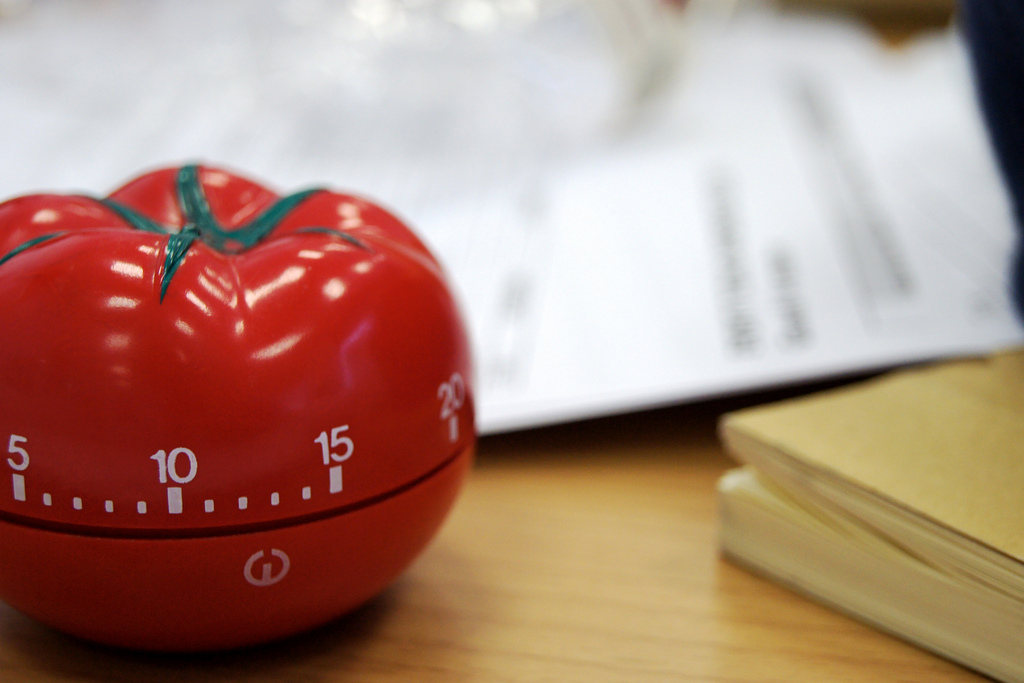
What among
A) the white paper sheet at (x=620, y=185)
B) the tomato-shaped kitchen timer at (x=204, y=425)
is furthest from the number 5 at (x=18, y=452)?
the white paper sheet at (x=620, y=185)

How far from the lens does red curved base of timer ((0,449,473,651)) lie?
29cm

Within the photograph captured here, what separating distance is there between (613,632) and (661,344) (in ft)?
0.71

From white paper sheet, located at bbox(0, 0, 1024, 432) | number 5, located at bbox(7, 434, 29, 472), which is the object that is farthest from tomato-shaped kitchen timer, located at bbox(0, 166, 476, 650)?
white paper sheet, located at bbox(0, 0, 1024, 432)

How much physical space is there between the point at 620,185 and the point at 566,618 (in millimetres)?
440

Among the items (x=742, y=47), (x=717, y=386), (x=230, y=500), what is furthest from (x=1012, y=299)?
(x=742, y=47)

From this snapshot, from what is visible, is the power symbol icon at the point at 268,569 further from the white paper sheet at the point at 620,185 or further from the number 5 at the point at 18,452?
Result: the white paper sheet at the point at 620,185

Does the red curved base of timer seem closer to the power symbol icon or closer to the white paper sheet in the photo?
the power symbol icon

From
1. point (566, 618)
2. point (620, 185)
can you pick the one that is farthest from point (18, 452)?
point (620, 185)

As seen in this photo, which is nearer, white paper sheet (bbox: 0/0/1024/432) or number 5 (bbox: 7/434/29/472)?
number 5 (bbox: 7/434/29/472)

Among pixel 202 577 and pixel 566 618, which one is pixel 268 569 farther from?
pixel 566 618

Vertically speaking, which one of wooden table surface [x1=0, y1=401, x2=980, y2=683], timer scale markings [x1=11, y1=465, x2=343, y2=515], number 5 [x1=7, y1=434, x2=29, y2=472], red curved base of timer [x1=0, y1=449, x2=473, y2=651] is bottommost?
wooden table surface [x1=0, y1=401, x2=980, y2=683]

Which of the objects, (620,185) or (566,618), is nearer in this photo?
(566,618)

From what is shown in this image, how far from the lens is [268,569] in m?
0.31

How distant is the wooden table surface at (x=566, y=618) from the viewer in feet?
1.11
